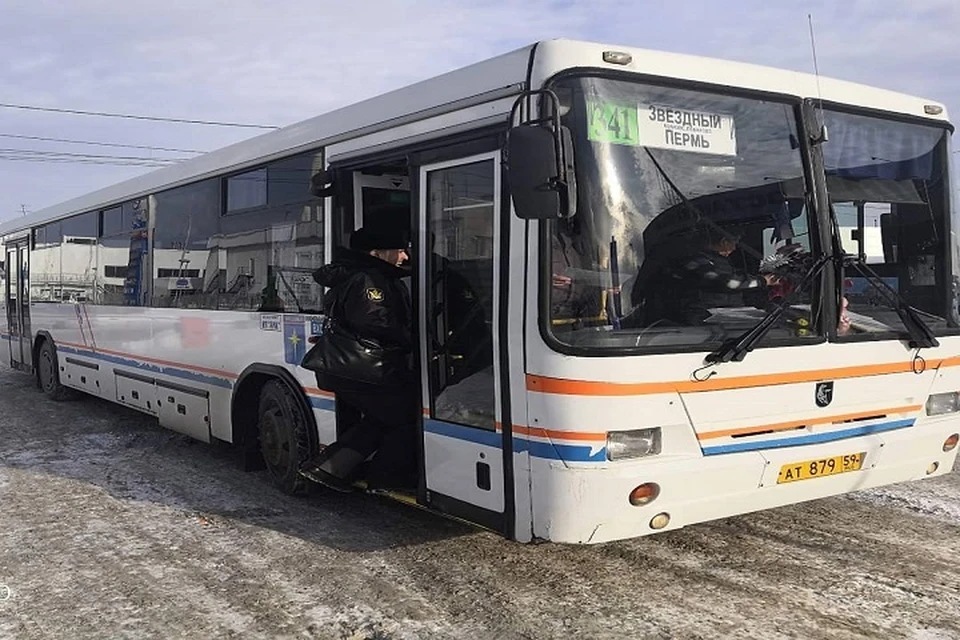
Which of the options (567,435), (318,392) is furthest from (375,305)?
(567,435)

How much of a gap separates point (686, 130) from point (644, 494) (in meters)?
1.87

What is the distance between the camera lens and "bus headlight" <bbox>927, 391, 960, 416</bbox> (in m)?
5.29

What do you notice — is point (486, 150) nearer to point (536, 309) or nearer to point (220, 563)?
point (536, 309)

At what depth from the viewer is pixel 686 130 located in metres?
4.59

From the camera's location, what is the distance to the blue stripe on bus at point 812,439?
455 centimetres

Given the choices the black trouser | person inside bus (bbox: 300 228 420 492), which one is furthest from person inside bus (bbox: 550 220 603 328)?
the black trouser

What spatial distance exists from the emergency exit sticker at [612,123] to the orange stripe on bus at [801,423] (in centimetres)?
153

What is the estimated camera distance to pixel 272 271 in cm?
710

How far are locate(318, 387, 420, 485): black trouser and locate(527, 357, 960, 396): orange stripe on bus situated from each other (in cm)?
162

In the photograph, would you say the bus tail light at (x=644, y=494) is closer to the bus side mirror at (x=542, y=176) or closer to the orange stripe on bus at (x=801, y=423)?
the orange stripe on bus at (x=801, y=423)

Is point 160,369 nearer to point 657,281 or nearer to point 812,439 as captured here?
point 657,281

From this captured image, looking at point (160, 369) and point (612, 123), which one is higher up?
point (612, 123)

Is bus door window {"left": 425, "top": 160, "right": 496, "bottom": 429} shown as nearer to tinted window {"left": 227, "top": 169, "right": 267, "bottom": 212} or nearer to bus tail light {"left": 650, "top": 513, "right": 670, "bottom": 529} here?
bus tail light {"left": 650, "top": 513, "right": 670, "bottom": 529}

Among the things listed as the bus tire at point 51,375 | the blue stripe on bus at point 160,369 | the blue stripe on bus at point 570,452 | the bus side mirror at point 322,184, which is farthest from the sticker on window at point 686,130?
the bus tire at point 51,375
